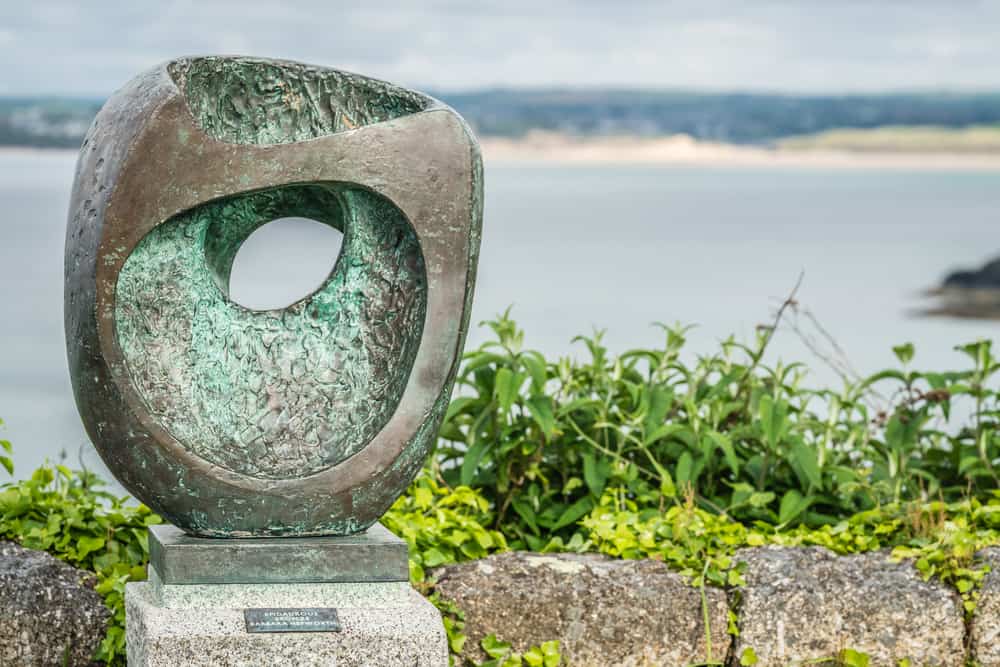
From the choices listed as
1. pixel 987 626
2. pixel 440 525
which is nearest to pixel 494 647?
pixel 440 525

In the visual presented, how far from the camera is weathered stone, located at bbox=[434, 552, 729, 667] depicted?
404 centimetres

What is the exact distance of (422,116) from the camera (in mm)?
3582

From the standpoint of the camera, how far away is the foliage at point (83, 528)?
4098mm

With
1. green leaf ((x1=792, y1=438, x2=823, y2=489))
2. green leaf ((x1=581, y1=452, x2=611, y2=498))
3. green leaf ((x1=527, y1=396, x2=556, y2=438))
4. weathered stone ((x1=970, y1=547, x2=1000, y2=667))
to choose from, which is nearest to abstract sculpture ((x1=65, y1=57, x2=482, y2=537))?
green leaf ((x1=527, y1=396, x2=556, y2=438))

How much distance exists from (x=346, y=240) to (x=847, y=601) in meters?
1.77

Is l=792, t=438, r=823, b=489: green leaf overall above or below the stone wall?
above

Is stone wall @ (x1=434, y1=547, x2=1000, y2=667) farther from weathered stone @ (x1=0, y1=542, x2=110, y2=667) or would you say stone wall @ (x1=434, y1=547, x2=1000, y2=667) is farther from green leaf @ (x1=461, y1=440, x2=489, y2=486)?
weathered stone @ (x1=0, y1=542, x2=110, y2=667)

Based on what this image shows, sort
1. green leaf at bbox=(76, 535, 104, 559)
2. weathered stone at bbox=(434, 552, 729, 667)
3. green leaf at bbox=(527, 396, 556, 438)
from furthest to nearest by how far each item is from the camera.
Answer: green leaf at bbox=(527, 396, 556, 438) → green leaf at bbox=(76, 535, 104, 559) → weathered stone at bbox=(434, 552, 729, 667)

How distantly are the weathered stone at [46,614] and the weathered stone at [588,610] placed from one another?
0.96m

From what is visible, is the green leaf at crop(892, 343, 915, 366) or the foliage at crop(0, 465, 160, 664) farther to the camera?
the green leaf at crop(892, 343, 915, 366)

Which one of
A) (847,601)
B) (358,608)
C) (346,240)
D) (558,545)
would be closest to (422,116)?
(346,240)

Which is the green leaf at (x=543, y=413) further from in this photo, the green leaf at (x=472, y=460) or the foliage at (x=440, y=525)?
the foliage at (x=440, y=525)

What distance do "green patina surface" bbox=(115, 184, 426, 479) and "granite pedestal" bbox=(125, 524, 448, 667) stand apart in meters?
0.22

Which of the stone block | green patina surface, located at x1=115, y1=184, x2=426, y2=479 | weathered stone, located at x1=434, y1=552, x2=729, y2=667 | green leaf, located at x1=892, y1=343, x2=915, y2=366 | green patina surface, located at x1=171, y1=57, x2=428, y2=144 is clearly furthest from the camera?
green leaf, located at x1=892, y1=343, x2=915, y2=366
